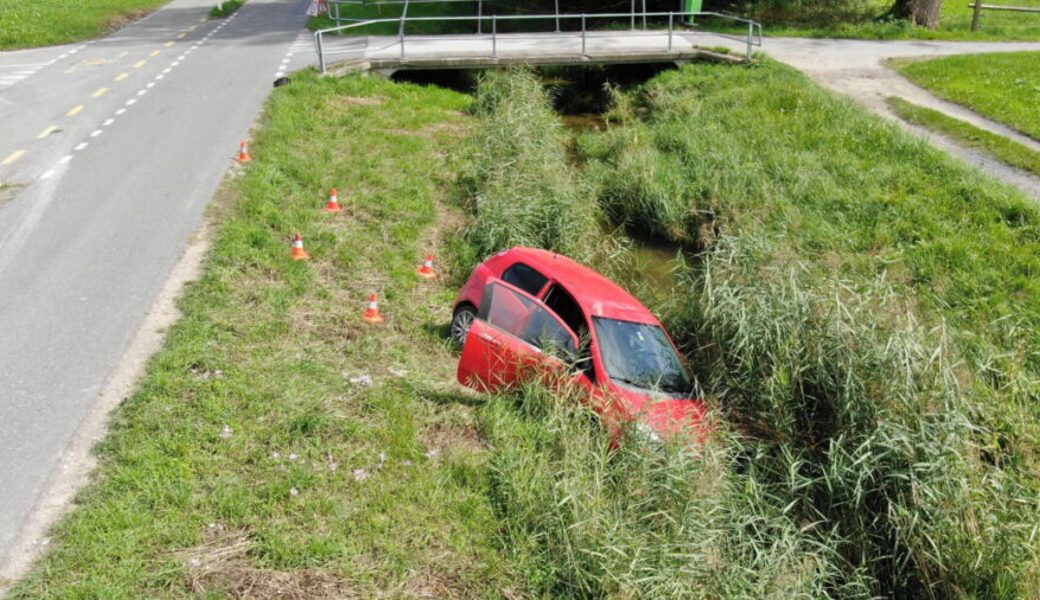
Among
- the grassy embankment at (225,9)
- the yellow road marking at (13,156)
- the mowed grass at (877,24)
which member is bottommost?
the yellow road marking at (13,156)

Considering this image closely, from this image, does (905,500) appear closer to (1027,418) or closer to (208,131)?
(1027,418)

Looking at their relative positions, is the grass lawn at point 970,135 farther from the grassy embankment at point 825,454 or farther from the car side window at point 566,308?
the car side window at point 566,308

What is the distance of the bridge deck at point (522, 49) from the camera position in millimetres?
24703

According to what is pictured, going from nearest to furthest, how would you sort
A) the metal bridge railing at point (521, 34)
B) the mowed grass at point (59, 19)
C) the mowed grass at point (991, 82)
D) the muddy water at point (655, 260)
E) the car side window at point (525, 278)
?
the car side window at point (525, 278) < the muddy water at point (655, 260) < the mowed grass at point (991, 82) < the metal bridge railing at point (521, 34) < the mowed grass at point (59, 19)

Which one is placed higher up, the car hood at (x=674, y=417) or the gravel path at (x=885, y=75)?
the gravel path at (x=885, y=75)

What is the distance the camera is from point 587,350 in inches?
384

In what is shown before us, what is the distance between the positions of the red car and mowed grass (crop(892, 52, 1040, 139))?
1259 cm

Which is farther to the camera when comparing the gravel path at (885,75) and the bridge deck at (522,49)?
the bridge deck at (522,49)

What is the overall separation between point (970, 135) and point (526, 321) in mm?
13015

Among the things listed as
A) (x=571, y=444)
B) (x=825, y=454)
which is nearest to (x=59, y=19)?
(x=571, y=444)

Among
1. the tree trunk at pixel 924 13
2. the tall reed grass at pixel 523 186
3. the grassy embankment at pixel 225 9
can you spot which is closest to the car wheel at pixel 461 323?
the tall reed grass at pixel 523 186

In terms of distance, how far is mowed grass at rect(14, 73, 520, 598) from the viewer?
278 inches

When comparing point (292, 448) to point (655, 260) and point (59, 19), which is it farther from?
point (59, 19)

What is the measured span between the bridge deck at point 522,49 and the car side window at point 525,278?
47.9 ft
